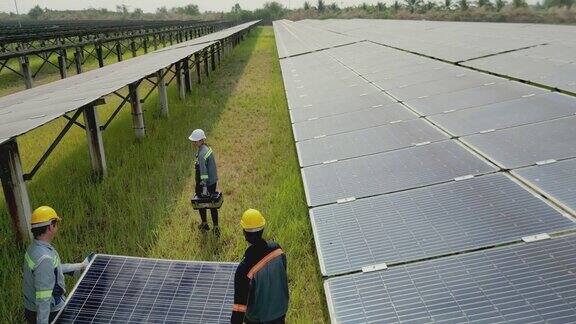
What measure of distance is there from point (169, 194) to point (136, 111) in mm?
4732

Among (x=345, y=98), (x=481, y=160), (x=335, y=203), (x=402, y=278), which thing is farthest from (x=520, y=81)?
(x=402, y=278)

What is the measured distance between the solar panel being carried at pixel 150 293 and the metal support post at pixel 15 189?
9.07 feet

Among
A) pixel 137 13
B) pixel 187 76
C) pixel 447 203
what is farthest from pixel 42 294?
pixel 137 13

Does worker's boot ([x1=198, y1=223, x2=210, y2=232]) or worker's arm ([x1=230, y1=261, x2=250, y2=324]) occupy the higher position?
worker's arm ([x1=230, y1=261, x2=250, y2=324])

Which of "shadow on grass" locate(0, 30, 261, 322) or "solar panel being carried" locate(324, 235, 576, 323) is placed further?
"shadow on grass" locate(0, 30, 261, 322)

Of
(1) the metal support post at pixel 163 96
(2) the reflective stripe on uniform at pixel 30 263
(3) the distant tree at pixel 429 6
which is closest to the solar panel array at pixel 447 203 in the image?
(2) the reflective stripe on uniform at pixel 30 263

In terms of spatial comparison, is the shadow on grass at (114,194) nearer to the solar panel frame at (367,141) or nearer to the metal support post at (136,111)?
the metal support post at (136,111)

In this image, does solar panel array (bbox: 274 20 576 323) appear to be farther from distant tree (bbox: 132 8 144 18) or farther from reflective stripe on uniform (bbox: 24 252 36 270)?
distant tree (bbox: 132 8 144 18)

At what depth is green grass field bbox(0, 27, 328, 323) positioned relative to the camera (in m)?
7.32

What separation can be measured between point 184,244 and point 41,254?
3.23m

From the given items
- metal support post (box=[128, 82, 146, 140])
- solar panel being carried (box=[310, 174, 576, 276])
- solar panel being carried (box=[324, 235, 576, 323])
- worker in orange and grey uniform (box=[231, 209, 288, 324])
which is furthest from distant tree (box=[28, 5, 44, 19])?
solar panel being carried (box=[324, 235, 576, 323])

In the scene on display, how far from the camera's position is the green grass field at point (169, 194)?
24.0 feet

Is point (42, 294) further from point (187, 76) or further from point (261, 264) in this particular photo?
point (187, 76)

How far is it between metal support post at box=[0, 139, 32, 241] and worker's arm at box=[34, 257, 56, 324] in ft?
11.0
